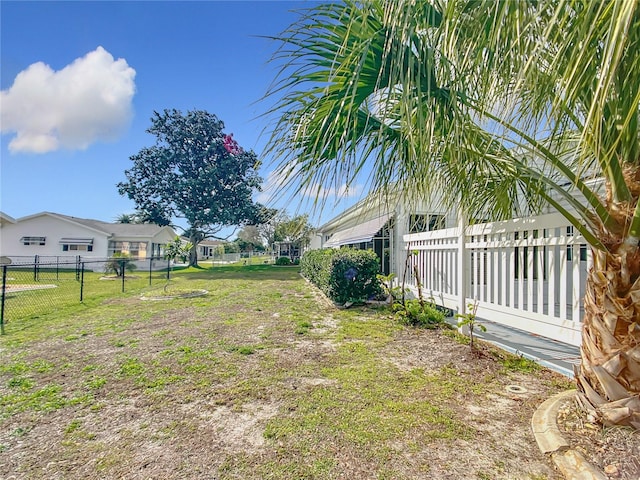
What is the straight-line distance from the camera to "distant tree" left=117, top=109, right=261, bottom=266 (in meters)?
33.2

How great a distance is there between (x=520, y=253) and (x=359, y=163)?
3.56m

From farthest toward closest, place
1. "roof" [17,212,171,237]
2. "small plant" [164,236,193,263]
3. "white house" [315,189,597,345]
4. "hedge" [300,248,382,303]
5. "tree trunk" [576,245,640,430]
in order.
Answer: "roof" [17,212,171,237] < "small plant" [164,236,193,263] < "hedge" [300,248,382,303] < "white house" [315,189,597,345] < "tree trunk" [576,245,640,430]

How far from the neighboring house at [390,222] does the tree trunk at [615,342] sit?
5.80 ft

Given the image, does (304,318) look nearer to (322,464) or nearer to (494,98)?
(322,464)

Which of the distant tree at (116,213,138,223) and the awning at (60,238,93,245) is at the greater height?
the distant tree at (116,213,138,223)

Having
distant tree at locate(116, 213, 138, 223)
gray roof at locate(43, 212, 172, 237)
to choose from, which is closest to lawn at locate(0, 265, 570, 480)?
gray roof at locate(43, 212, 172, 237)

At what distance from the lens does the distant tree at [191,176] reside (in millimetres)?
33188

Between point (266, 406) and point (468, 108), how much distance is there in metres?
3.66

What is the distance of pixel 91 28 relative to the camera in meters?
10.0

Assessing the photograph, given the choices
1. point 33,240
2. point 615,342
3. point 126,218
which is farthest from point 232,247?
point 615,342

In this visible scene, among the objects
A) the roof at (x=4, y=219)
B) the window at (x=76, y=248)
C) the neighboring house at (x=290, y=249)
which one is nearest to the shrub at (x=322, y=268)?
the roof at (x=4, y=219)

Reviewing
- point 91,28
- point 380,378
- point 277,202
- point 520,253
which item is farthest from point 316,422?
point 91,28

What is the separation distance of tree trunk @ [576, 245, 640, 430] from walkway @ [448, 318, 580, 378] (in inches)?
73.6

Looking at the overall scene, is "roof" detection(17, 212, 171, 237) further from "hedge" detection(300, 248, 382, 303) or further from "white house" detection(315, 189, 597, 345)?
"white house" detection(315, 189, 597, 345)
